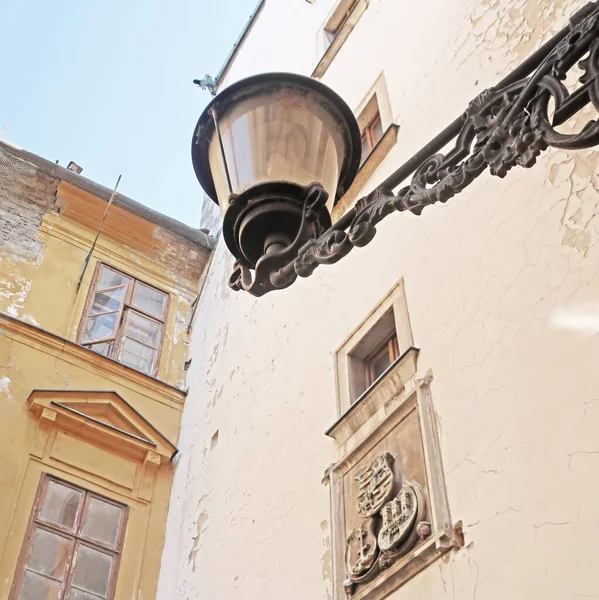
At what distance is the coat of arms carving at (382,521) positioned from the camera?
4.11 metres

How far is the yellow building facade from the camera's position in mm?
6680

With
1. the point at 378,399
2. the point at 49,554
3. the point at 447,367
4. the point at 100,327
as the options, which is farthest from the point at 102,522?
the point at 447,367

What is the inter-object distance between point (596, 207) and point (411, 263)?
1.57 metres

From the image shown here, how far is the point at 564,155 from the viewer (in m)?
4.34

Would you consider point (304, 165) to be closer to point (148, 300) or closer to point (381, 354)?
point (381, 354)

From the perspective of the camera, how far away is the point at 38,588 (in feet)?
20.6

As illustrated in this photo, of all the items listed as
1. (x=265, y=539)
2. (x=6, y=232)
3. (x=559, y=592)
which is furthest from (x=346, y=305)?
(x=6, y=232)

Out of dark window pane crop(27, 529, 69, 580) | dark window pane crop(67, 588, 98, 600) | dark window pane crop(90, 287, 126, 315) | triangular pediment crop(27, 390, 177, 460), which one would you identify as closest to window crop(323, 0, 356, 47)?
dark window pane crop(90, 287, 126, 315)

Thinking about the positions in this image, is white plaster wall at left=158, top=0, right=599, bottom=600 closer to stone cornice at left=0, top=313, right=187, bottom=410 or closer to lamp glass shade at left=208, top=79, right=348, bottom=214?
stone cornice at left=0, top=313, right=187, bottom=410

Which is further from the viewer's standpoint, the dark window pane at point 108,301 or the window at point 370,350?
the dark window pane at point 108,301

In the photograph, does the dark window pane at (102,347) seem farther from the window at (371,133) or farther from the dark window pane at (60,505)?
the window at (371,133)

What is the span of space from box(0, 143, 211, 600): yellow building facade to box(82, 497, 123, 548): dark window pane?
1 cm

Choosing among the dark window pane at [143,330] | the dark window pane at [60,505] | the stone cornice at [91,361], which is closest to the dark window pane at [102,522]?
the dark window pane at [60,505]

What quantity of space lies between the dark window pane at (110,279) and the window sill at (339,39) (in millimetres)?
2828
